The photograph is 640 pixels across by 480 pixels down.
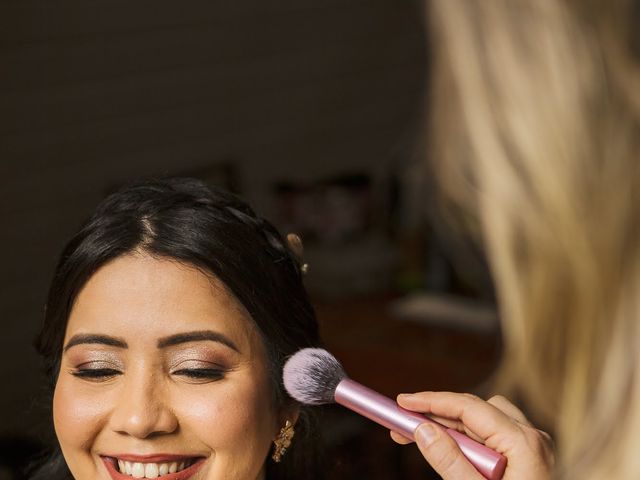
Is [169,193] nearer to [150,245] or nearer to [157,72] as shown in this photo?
[150,245]

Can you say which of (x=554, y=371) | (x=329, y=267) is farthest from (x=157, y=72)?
(x=554, y=371)

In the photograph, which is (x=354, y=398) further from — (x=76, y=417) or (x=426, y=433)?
(x=76, y=417)

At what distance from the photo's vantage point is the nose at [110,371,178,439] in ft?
2.68

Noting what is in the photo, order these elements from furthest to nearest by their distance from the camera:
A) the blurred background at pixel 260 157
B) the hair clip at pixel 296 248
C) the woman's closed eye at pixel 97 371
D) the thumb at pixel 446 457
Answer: the blurred background at pixel 260 157
the hair clip at pixel 296 248
the woman's closed eye at pixel 97 371
the thumb at pixel 446 457

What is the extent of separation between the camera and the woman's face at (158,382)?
833 millimetres

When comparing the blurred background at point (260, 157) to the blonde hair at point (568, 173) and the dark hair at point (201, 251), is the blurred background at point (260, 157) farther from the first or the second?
the blonde hair at point (568, 173)

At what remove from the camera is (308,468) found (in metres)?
1.07

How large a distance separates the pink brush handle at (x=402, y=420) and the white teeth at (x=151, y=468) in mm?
164

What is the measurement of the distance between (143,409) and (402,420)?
229 mm

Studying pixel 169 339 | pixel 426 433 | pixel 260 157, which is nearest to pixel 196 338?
pixel 169 339

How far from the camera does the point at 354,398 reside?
2.62ft

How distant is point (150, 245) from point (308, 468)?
1.17ft

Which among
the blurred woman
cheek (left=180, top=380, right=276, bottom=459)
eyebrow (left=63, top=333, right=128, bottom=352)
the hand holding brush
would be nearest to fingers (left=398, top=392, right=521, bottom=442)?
the hand holding brush

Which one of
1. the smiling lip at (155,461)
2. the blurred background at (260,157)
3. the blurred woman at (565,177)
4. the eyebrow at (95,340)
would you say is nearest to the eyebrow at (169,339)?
the eyebrow at (95,340)
